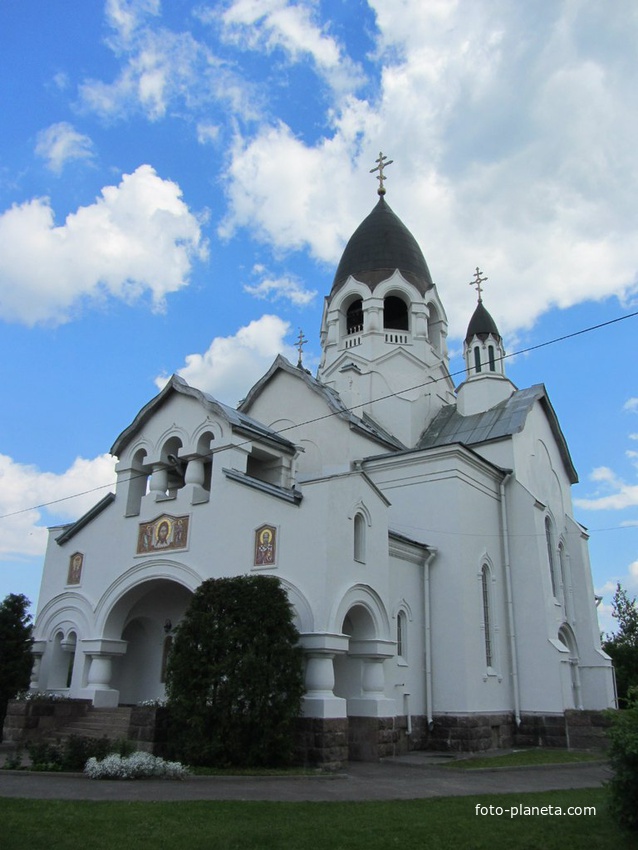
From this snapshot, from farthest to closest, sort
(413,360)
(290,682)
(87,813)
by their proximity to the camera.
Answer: (413,360) < (290,682) < (87,813)

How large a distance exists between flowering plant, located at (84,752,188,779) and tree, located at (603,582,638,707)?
810 inches

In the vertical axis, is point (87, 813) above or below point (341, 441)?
below

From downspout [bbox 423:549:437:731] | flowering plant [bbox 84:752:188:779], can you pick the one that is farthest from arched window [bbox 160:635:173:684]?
flowering plant [bbox 84:752:188:779]

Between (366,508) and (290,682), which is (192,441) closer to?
(366,508)

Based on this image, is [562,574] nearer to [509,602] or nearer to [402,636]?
[509,602]

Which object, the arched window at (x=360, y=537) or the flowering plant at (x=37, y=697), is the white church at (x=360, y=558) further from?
the flowering plant at (x=37, y=697)

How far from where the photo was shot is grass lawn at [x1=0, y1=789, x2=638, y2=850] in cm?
695

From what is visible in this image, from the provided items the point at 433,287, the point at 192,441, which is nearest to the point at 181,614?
the point at 192,441

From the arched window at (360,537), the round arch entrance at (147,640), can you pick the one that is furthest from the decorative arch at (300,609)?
the round arch entrance at (147,640)

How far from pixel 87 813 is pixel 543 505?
1659 cm

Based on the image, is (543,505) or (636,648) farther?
(636,648)

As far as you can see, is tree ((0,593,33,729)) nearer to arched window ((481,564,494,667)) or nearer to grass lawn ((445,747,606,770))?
grass lawn ((445,747,606,770))

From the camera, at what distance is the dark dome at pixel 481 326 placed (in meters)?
25.5

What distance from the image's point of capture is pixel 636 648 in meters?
31.9
